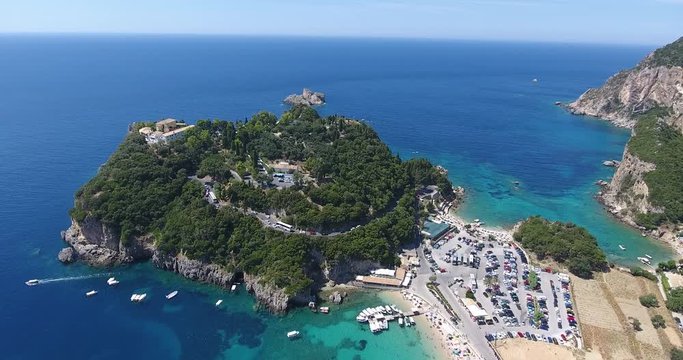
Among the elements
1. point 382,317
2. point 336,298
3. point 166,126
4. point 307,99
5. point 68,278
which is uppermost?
point 166,126

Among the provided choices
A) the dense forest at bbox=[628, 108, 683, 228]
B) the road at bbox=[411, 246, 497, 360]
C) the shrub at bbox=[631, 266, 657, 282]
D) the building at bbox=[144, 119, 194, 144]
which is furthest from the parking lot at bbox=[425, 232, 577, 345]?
the building at bbox=[144, 119, 194, 144]

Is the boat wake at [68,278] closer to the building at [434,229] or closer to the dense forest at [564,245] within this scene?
the building at [434,229]

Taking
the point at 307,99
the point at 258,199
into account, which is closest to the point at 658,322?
the point at 258,199

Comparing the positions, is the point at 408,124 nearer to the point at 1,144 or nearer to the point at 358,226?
the point at 358,226

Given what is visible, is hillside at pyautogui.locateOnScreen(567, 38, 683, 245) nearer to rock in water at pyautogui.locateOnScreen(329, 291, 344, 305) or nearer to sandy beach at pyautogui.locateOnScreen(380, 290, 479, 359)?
sandy beach at pyautogui.locateOnScreen(380, 290, 479, 359)

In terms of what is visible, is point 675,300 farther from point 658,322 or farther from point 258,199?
point 258,199

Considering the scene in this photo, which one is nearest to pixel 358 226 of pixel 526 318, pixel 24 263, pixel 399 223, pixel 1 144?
pixel 399 223
